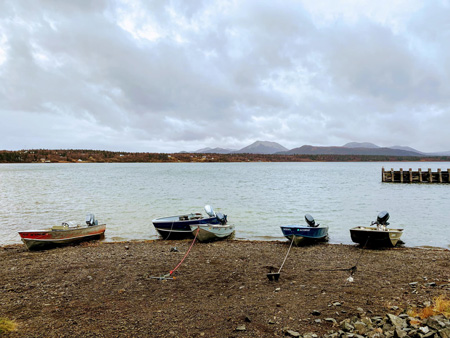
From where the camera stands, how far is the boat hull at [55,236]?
1518cm

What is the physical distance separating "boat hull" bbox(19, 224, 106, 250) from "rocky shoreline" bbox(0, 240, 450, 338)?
2.07ft

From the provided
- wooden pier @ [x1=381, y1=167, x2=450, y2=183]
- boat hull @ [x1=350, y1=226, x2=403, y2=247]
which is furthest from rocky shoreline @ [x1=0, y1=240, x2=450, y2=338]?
wooden pier @ [x1=381, y1=167, x2=450, y2=183]

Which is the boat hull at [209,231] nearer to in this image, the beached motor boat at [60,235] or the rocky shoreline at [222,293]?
the rocky shoreline at [222,293]

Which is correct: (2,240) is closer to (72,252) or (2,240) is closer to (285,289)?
(72,252)

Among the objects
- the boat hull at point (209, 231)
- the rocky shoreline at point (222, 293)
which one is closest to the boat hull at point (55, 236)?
the rocky shoreline at point (222, 293)

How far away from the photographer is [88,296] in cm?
916

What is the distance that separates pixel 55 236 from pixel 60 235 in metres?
0.25

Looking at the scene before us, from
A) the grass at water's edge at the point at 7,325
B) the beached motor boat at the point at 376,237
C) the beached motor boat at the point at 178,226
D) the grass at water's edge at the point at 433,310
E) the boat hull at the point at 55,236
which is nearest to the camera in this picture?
the grass at water's edge at the point at 433,310

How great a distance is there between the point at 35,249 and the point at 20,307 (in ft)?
26.9

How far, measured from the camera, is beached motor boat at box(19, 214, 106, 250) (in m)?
15.2

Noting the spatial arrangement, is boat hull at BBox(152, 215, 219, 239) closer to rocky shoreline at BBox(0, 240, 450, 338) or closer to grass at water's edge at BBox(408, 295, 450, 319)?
rocky shoreline at BBox(0, 240, 450, 338)

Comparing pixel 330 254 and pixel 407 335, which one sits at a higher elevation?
pixel 407 335

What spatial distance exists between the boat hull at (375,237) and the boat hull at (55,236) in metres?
14.5

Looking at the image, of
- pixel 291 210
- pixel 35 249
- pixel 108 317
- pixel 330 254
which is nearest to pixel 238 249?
pixel 330 254
